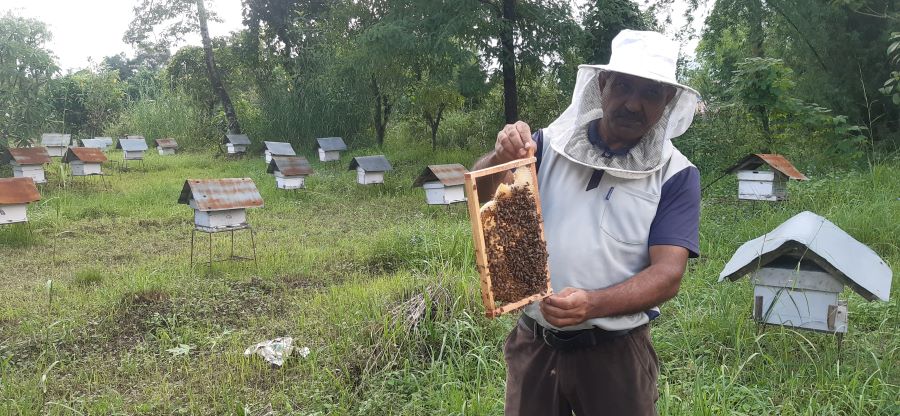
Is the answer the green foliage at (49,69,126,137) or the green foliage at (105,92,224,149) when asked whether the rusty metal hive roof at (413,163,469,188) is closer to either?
the green foliage at (105,92,224,149)

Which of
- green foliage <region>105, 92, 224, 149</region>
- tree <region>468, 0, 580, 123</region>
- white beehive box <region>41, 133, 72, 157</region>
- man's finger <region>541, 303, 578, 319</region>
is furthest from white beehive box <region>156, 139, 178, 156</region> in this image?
man's finger <region>541, 303, 578, 319</region>

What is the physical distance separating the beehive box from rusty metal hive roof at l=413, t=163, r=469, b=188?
21.5 feet

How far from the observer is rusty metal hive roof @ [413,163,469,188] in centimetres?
841

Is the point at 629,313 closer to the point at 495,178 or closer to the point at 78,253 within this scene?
the point at 495,178

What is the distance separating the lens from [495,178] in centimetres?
193

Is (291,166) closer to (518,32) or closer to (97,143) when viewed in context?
(518,32)

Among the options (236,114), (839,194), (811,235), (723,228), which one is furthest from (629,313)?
(236,114)

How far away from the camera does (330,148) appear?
44.3 feet

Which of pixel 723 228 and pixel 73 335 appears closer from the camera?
pixel 73 335

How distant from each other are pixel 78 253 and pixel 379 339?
4944 mm

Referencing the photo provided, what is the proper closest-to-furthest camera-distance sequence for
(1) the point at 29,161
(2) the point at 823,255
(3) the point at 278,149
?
(2) the point at 823,255 < (1) the point at 29,161 < (3) the point at 278,149

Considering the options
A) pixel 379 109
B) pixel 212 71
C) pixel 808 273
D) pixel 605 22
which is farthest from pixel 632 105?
pixel 212 71

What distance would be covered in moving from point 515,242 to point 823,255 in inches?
83.5

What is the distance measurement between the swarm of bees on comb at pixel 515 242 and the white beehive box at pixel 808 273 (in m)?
2.01
